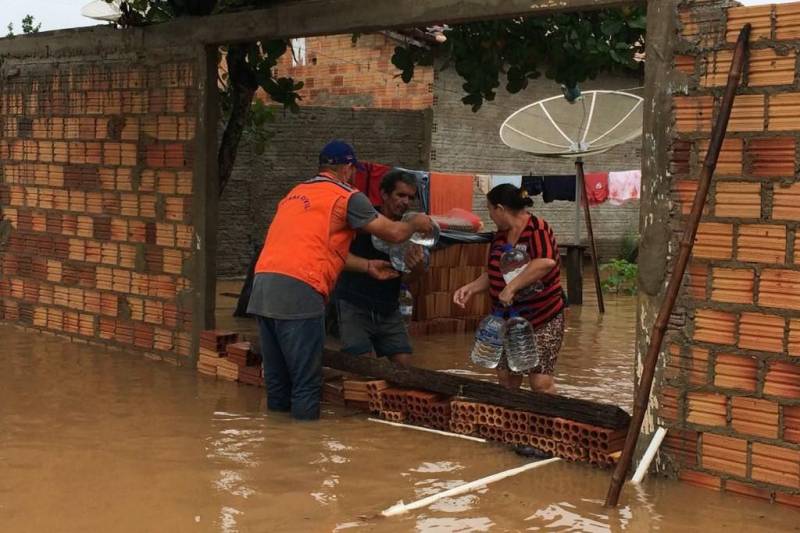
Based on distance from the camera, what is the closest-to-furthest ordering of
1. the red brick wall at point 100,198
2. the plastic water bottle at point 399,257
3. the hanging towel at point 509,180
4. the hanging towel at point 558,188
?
1. the plastic water bottle at point 399,257
2. the red brick wall at point 100,198
3. the hanging towel at point 558,188
4. the hanging towel at point 509,180

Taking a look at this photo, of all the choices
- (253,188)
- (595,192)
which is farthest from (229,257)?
(595,192)

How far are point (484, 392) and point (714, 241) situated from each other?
5.79ft

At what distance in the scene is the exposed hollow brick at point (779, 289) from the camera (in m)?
5.09

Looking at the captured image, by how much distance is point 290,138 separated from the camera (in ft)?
51.1

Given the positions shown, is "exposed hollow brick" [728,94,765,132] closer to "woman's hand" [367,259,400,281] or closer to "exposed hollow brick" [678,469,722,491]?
"exposed hollow brick" [678,469,722,491]

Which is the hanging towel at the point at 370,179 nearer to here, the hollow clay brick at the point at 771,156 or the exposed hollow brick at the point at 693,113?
the exposed hollow brick at the point at 693,113

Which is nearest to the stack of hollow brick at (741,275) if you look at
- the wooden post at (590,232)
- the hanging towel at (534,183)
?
the wooden post at (590,232)

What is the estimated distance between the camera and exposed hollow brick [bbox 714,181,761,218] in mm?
5207

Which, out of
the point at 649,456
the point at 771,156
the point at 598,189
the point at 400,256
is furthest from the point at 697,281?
the point at 598,189

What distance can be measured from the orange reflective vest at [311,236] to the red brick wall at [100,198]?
206 centimetres

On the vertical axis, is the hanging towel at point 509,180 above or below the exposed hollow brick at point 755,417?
above

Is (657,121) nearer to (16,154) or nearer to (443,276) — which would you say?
(443,276)

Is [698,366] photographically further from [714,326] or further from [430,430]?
[430,430]

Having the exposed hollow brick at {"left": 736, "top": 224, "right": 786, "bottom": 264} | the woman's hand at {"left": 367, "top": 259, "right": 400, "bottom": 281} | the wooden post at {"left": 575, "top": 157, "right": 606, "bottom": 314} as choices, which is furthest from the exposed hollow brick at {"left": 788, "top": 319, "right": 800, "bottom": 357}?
the wooden post at {"left": 575, "top": 157, "right": 606, "bottom": 314}
